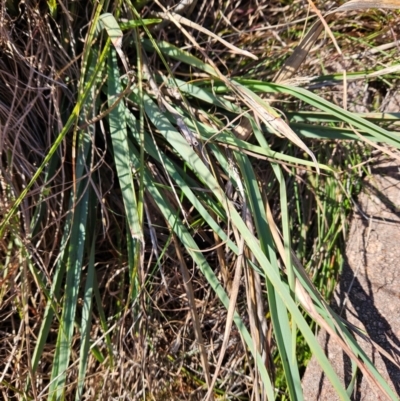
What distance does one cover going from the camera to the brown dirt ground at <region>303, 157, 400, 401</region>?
987 mm

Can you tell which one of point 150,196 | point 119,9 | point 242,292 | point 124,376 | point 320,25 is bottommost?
point 124,376

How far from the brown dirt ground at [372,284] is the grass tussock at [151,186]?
0.11 ft

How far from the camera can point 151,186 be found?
0.94m

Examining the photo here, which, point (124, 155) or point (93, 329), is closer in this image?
point (124, 155)

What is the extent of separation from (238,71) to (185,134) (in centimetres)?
33

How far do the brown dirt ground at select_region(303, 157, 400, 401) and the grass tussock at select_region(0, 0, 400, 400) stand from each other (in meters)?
0.03

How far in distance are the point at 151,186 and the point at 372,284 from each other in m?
0.49

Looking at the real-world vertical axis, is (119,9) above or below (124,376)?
above

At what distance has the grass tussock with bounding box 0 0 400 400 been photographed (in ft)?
2.98

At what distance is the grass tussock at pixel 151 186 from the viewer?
908 mm

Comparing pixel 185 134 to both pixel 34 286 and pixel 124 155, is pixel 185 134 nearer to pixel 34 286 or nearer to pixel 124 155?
pixel 124 155

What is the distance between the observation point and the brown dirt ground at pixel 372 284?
987 mm

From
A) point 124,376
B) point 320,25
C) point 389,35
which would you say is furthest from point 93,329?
point 389,35

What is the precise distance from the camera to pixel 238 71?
1.15m
